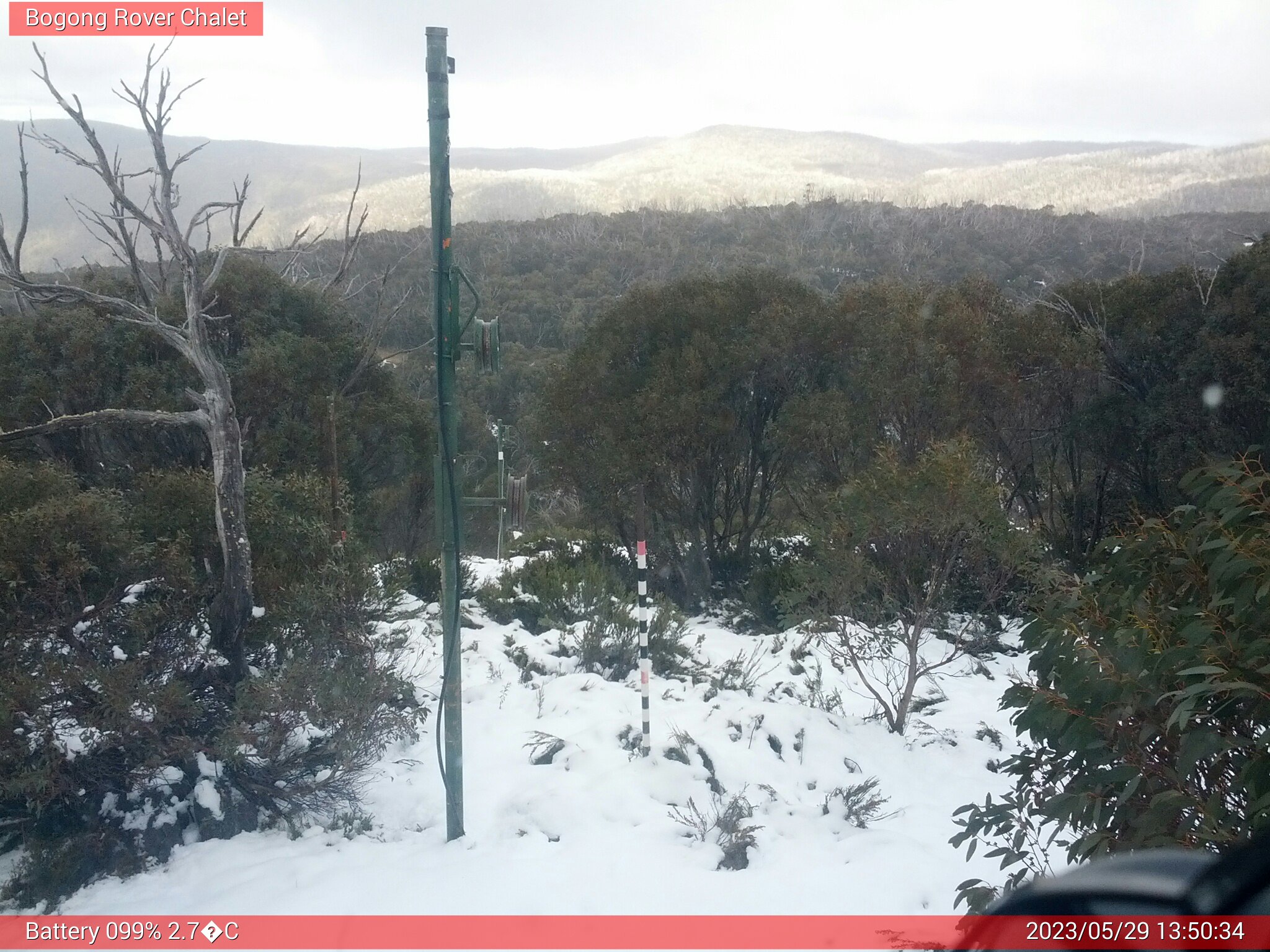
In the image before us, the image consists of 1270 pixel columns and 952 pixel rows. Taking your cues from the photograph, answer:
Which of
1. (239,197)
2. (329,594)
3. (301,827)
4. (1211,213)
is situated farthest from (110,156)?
(1211,213)

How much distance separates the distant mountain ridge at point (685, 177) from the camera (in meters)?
11.4

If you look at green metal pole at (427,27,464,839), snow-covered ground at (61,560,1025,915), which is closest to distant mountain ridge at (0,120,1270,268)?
green metal pole at (427,27,464,839)

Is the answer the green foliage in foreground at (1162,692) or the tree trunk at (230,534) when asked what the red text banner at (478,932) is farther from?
the tree trunk at (230,534)

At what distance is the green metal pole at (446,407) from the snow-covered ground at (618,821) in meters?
0.48

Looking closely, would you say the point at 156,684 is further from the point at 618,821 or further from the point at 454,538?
the point at 618,821

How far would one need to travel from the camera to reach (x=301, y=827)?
516 cm

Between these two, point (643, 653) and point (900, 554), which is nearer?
point (643, 653)

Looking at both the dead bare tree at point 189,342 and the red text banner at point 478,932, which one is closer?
the red text banner at point 478,932

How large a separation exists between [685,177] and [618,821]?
216 ft

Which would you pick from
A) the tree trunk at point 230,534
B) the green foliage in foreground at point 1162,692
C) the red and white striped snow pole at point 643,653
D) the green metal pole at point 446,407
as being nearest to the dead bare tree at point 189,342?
the tree trunk at point 230,534

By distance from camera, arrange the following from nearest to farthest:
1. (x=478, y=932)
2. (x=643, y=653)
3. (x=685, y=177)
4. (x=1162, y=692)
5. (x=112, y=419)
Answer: (x=1162, y=692)
(x=478, y=932)
(x=112, y=419)
(x=643, y=653)
(x=685, y=177)

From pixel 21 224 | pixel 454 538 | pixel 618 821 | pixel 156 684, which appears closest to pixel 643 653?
pixel 618 821

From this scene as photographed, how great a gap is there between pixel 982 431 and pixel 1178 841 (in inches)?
399

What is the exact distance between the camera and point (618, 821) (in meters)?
5.16
